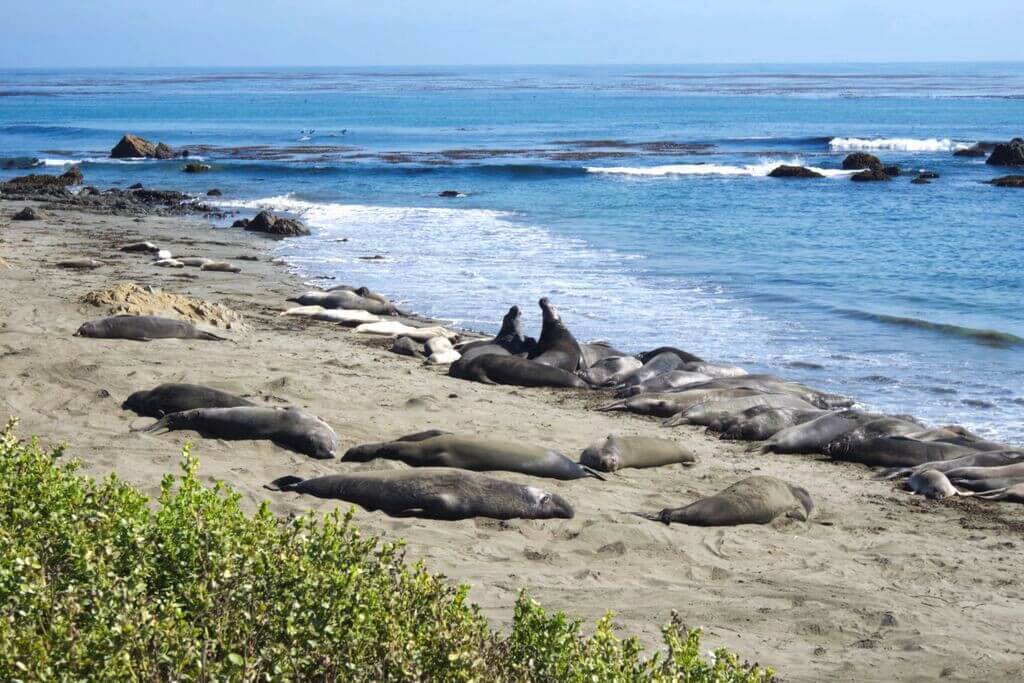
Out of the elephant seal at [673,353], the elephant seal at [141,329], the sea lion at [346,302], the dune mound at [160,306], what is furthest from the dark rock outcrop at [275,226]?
the elephant seal at [673,353]

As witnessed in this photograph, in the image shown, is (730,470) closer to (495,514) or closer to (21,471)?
(495,514)

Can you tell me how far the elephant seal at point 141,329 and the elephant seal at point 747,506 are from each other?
21.5 ft

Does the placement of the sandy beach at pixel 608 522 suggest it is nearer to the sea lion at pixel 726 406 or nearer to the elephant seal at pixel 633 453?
the elephant seal at pixel 633 453

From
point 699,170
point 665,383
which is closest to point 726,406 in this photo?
point 665,383

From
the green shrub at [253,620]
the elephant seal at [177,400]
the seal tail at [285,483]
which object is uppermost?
the green shrub at [253,620]

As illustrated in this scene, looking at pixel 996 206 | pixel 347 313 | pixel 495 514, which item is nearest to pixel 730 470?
pixel 495 514

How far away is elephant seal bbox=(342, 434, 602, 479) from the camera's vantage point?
7887 mm

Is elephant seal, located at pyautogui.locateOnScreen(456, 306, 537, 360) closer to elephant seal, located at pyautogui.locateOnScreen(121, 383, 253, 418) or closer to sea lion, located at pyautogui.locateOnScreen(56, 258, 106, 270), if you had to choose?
elephant seal, located at pyautogui.locateOnScreen(121, 383, 253, 418)

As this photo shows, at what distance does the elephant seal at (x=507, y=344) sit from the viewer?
1255 centimetres

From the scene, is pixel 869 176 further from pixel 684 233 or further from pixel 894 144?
pixel 894 144

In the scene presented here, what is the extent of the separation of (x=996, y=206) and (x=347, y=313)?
21.8 m

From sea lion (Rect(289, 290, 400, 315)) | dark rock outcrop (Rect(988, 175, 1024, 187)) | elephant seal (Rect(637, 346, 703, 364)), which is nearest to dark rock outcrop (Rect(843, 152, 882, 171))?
dark rock outcrop (Rect(988, 175, 1024, 187))

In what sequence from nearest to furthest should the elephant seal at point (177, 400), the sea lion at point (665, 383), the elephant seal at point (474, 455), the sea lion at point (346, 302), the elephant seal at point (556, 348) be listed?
1. the elephant seal at point (474, 455)
2. the elephant seal at point (177, 400)
3. the sea lion at point (665, 383)
4. the elephant seal at point (556, 348)
5. the sea lion at point (346, 302)

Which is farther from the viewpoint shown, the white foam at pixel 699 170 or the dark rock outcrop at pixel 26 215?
the white foam at pixel 699 170
